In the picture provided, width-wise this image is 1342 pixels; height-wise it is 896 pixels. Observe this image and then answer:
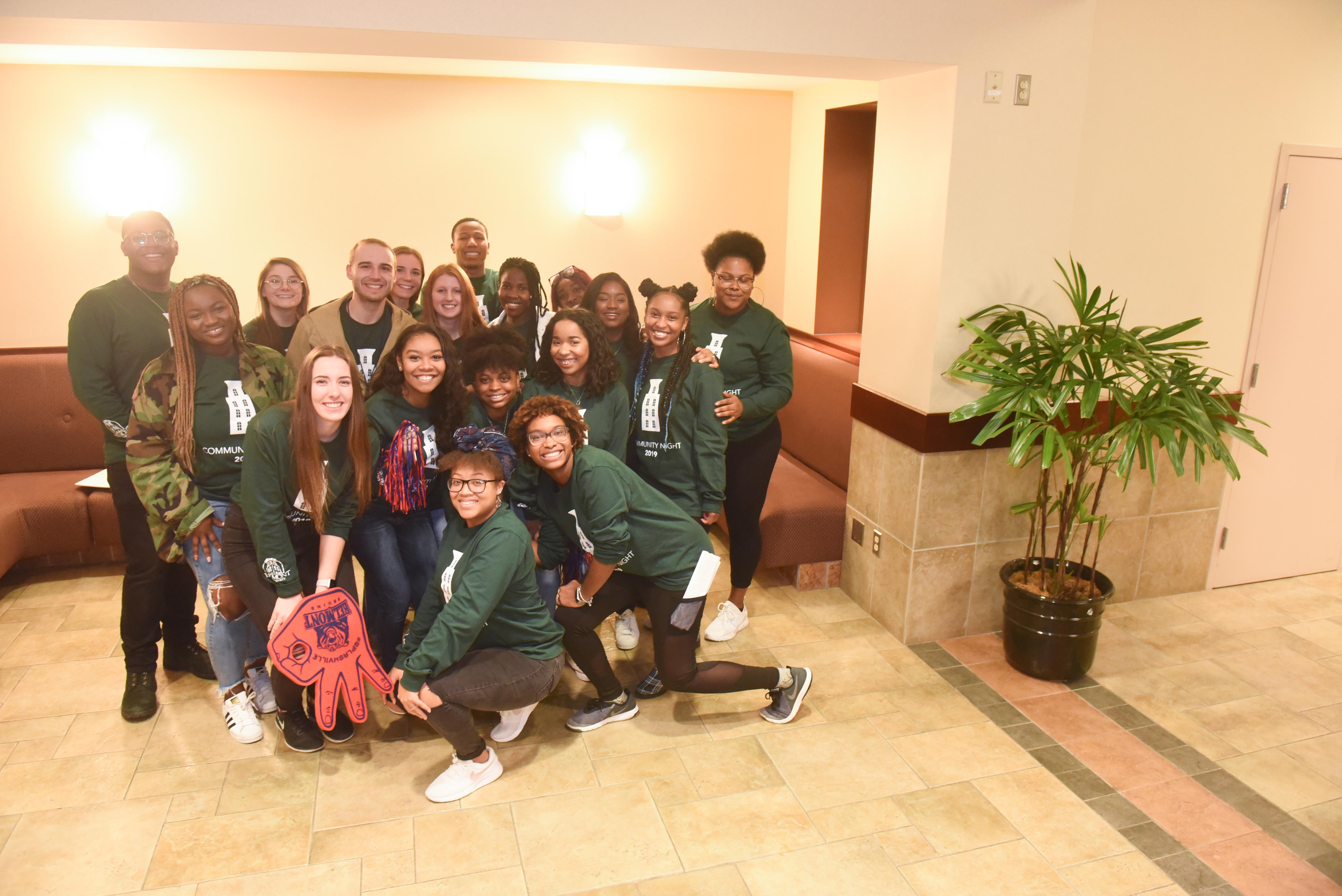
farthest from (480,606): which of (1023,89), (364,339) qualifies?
(1023,89)

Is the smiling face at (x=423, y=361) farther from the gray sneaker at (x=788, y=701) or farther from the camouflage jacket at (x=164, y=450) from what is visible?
the gray sneaker at (x=788, y=701)

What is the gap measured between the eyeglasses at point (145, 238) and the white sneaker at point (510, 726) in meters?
1.97

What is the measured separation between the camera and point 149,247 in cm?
304

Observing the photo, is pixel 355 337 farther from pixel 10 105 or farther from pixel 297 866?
pixel 10 105

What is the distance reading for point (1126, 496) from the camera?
13.7ft

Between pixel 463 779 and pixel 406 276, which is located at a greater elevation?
pixel 406 276

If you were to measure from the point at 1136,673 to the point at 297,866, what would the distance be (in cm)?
318

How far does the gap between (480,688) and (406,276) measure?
1.94 m

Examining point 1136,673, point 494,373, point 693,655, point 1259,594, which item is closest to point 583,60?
point 494,373

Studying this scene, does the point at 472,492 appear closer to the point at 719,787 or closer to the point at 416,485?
the point at 416,485

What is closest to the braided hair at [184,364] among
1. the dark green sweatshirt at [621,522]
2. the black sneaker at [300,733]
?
the black sneaker at [300,733]

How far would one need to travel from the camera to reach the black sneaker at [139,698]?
325cm

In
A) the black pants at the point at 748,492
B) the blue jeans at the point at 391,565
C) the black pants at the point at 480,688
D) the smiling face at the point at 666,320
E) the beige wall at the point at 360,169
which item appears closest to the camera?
the black pants at the point at 480,688

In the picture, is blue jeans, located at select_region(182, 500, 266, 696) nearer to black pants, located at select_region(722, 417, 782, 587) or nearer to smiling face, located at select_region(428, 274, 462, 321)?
smiling face, located at select_region(428, 274, 462, 321)
